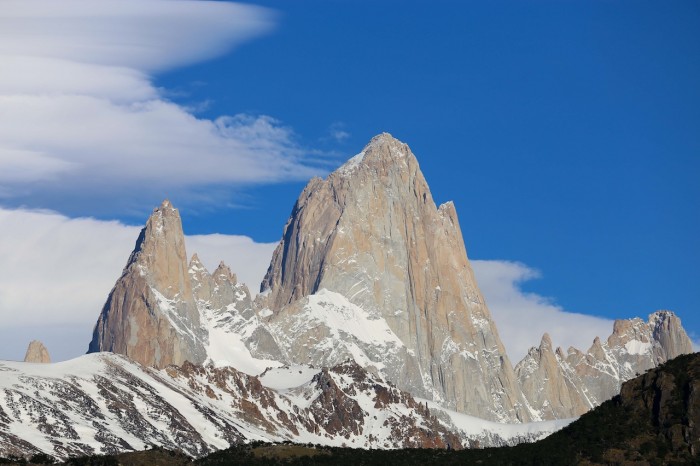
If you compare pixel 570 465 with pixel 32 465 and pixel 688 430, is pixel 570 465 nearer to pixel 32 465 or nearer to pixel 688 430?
pixel 688 430

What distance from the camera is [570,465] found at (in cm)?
19925

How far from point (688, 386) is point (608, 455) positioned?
14220mm

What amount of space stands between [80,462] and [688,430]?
8109cm

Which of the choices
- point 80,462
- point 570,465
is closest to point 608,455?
point 570,465

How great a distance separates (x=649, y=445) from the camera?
197125mm

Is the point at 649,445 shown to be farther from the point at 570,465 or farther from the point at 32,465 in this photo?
the point at 32,465

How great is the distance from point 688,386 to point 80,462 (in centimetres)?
8227

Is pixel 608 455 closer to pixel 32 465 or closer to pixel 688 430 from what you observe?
pixel 688 430

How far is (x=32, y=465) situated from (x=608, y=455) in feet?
252

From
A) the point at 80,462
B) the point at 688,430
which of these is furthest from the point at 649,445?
the point at 80,462

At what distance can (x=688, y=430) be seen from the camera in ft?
641

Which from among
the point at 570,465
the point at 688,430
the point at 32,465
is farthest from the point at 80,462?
the point at 688,430

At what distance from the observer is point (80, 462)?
651 feet

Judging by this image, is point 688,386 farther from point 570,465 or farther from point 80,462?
point 80,462
